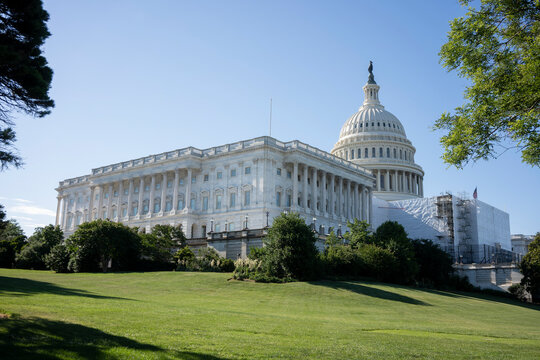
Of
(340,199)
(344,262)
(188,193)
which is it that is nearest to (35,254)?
(188,193)

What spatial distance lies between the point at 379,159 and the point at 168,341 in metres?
122

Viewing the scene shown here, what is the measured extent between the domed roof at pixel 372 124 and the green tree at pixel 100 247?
3602 inches

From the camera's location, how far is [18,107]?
19.6 metres

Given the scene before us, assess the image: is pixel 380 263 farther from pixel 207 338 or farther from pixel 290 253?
pixel 207 338

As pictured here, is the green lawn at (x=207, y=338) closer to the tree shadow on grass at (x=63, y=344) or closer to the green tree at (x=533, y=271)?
the tree shadow on grass at (x=63, y=344)

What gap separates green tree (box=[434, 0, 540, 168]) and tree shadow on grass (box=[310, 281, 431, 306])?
24.3 m

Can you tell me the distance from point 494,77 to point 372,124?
12257cm

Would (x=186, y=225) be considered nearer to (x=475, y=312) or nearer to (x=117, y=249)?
(x=117, y=249)

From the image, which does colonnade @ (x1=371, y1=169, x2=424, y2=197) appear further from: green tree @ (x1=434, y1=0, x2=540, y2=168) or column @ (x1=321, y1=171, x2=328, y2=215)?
green tree @ (x1=434, y1=0, x2=540, y2=168)

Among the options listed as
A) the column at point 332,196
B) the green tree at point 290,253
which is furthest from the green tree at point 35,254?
the column at point 332,196

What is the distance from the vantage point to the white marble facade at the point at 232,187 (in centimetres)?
8438

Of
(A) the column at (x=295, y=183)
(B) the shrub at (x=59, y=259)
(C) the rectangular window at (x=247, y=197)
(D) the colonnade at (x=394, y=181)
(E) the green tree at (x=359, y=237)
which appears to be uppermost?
(D) the colonnade at (x=394, y=181)

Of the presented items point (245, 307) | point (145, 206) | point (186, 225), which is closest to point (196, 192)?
point (186, 225)

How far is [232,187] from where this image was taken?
87312mm
